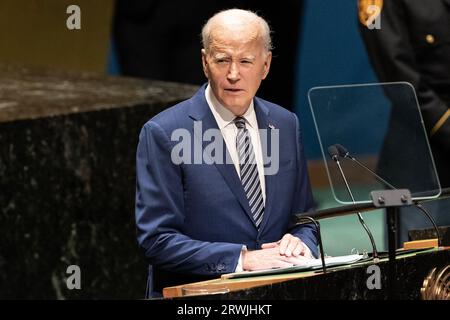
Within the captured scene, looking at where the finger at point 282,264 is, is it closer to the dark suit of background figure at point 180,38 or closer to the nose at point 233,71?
the nose at point 233,71

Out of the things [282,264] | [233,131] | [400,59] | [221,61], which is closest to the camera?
[282,264]

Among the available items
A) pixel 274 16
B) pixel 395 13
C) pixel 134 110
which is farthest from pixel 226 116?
pixel 274 16

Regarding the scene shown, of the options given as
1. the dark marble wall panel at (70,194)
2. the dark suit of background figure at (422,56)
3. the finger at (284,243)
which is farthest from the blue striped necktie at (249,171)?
the dark marble wall panel at (70,194)

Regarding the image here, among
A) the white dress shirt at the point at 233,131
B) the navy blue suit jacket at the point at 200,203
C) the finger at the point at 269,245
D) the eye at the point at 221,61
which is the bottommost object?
the finger at the point at 269,245

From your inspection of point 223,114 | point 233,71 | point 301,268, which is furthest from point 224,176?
point 301,268

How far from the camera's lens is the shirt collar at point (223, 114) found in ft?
11.1

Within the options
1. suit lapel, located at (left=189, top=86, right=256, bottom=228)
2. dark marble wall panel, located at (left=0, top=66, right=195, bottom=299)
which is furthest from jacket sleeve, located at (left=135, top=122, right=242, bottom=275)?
dark marble wall panel, located at (left=0, top=66, right=195, bottom=299)

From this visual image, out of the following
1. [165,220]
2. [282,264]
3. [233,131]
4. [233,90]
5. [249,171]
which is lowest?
[282,264]

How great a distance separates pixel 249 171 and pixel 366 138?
3.12 feet

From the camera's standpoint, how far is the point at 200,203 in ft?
10.9

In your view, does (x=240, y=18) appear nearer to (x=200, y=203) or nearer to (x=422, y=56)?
(x=200, y=203)

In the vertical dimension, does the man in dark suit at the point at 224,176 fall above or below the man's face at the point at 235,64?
below

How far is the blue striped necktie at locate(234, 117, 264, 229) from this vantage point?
132 inches

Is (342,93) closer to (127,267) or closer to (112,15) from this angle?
(127,267)
